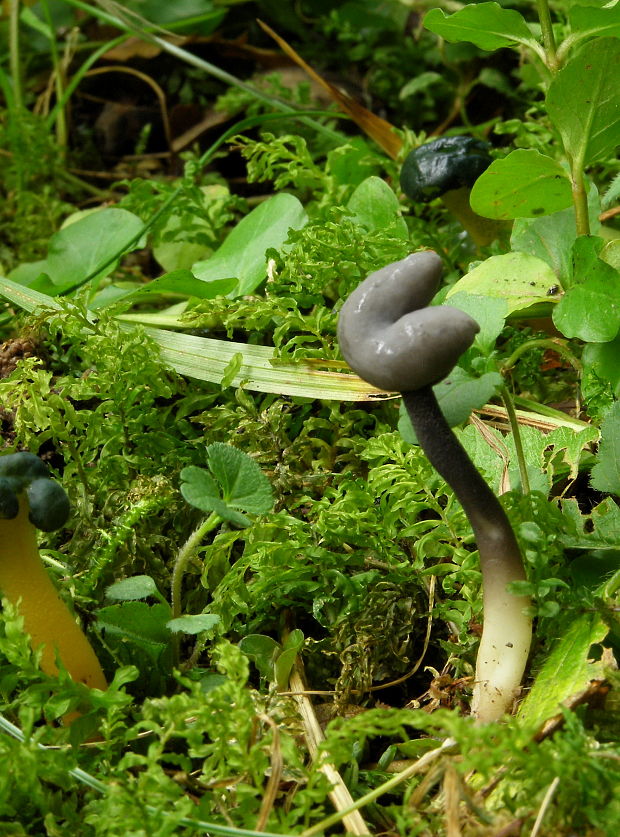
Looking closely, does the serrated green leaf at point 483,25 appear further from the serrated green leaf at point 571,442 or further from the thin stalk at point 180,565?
the thin stalk at point 180,565

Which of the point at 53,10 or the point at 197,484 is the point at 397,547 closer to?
the point at 197,484

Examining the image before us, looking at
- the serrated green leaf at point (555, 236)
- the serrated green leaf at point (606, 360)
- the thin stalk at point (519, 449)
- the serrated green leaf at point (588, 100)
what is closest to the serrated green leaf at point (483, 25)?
the serrated green leaf at point (588, 100)

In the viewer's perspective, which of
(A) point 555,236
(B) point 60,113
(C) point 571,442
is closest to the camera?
(C) point 571,442

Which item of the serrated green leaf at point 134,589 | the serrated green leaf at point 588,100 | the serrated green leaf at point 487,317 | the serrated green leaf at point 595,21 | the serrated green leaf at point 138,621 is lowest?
the serrated green leaf at point 138,621

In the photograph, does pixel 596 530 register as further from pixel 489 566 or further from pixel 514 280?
pixel 514 280

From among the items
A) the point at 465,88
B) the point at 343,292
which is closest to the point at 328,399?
the point at 343,292

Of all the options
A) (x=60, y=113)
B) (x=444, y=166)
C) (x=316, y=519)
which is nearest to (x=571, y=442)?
(x=316, y=519)

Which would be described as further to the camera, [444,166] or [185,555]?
[444,166]
